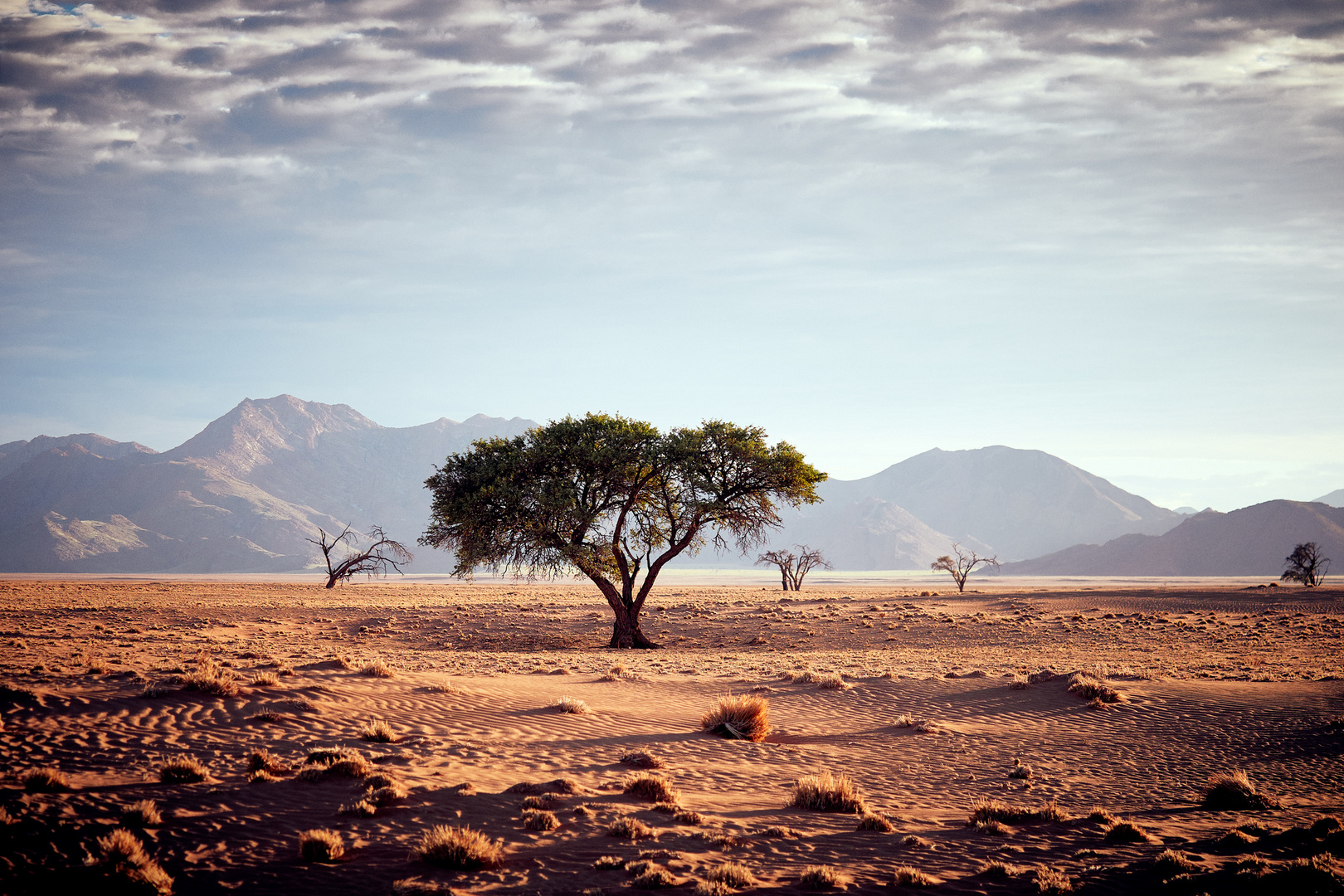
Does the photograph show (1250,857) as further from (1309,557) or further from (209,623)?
(1309,557)

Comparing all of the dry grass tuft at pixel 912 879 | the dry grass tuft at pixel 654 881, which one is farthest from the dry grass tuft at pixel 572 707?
the dry grass tuft at pixel 912 879

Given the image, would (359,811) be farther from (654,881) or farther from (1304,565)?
(1304,565)

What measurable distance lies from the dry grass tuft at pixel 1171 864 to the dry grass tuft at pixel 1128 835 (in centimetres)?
108

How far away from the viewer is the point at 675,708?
19.2 meters

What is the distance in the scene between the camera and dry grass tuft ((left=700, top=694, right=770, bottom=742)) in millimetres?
16203

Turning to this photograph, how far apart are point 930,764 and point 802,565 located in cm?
7528

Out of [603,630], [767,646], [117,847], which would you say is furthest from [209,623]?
[117,847]

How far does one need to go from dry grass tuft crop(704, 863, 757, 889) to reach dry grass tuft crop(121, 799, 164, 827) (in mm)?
6914

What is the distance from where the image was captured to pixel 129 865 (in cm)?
800

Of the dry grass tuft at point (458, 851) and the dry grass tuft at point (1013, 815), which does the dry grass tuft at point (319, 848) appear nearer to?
the dry grass tuft at point (458, 851)

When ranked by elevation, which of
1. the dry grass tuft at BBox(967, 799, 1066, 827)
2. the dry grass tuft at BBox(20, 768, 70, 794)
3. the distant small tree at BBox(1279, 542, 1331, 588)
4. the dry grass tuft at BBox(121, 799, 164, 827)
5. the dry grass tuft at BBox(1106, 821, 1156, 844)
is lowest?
the distant small tree at BBox(1279, 542, 1331, 588)

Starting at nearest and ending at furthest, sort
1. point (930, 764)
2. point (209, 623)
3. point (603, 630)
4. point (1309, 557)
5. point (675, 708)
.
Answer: point (930, 764), point (675, 708), point (209, 623), point (603, 630), point (1309, 557)

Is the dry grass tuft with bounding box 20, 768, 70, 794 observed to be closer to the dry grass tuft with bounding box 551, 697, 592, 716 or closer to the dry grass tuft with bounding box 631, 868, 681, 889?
the dry grass tuft with bounding box 631, 868, 681, 889

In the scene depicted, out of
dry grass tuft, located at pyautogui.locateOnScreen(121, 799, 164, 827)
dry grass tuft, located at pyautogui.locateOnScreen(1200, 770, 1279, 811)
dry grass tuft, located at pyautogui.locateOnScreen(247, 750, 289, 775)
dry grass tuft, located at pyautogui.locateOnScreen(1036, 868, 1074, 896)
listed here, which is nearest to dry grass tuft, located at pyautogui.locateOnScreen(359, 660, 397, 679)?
dry grass tuft, located at pyautogui.locateOnScreen(247, 750, 289, 775)
